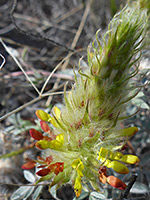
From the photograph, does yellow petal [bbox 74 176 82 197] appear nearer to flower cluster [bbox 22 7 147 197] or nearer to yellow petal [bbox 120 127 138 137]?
flower cluster [bbox 22 7 147 197]

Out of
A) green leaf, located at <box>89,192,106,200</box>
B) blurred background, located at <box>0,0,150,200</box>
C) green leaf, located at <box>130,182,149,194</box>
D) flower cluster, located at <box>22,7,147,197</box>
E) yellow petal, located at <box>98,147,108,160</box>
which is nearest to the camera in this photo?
flower cluster, located at <box>22,7,147,197</box>

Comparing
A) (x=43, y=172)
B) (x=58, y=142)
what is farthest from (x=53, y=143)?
(x=43, y=172)

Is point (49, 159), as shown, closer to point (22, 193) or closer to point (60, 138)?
point (60, 138)

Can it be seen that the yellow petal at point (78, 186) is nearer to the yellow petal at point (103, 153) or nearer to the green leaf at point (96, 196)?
the yellow petal at point (103, 153)

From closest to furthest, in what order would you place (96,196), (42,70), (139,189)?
(96,196) < (139,189) < (42,70)

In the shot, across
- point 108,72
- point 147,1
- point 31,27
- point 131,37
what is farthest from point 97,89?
→ point 31,27

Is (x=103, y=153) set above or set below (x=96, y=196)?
above

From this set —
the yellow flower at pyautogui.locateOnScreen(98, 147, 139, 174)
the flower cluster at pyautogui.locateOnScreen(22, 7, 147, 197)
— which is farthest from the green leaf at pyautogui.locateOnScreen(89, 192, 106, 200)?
the yellow flower at pyautogui.locateOnScreen(98, 147, 139, 174)

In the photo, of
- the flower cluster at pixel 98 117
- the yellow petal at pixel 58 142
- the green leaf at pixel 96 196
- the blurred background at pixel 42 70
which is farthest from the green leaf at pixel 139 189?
the yellow petal at pixel 58 142

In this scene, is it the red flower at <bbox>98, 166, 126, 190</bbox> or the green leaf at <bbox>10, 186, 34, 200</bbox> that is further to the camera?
the green leaf at <bbox>10, 186, 34, 200</bbox>
